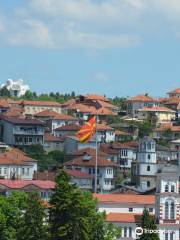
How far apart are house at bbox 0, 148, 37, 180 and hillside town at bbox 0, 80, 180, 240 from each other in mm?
89

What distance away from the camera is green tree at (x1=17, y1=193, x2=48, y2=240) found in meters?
65.7

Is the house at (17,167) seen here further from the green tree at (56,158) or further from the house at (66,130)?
the house at (66,130)

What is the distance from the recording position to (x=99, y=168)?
108 meters

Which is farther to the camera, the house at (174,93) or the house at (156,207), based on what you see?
the house at (174,93)

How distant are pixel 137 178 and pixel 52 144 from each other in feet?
60.1

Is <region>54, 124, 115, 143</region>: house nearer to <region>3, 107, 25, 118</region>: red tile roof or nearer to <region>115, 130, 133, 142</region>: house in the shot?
<region>115, 130, 133, 142</region>: house

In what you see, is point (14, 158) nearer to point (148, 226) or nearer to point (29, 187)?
point (29, 187)

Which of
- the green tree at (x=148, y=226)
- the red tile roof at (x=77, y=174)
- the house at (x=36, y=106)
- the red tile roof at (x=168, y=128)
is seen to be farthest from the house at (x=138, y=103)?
the green tree at (x=148, y=226)

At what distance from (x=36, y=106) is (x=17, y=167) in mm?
51983

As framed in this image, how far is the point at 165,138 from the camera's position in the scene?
135125 millimetres

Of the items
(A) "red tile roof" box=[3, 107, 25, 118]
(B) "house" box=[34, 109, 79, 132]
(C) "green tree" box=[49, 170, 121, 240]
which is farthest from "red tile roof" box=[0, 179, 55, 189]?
(B) "house" box=[34, 109, 79, 132]

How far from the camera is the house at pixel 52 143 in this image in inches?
4796

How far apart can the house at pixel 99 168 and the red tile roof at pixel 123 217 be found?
2616cm

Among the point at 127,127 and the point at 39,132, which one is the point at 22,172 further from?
the point at 127,127
